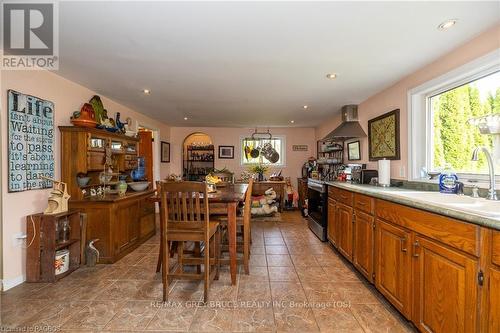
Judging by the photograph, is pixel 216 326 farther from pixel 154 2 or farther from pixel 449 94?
pixel 449 94

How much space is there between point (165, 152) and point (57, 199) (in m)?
3.66

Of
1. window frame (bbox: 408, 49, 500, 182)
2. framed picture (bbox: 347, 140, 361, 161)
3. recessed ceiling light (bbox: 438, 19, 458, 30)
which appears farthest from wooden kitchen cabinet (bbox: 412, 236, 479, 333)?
framed picture (bbox: 347, 140, 361, 161)

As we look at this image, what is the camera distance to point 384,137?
323 cm

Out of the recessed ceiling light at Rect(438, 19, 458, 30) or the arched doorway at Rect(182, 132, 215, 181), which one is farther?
the arched doorway at Rect(182, 132, 215, 181)

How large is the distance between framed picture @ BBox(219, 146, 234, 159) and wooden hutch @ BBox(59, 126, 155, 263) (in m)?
3.50

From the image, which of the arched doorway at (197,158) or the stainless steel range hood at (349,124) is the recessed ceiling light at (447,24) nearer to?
the stainless steel range hood at (349,124)

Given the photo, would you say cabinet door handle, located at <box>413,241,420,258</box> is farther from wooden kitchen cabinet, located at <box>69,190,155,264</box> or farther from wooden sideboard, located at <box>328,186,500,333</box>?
wooden kitchen cabinet, located at <box>69,190,155,264</box>

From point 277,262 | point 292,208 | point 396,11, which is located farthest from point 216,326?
point 292,208

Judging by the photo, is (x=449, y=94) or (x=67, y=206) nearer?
(x=449, y=94)

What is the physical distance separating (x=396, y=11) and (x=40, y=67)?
3278 mm

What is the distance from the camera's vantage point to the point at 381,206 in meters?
2.10

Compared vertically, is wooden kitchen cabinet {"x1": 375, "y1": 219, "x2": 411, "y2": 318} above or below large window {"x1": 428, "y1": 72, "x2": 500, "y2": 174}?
below

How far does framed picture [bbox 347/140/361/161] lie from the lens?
4.10 metres

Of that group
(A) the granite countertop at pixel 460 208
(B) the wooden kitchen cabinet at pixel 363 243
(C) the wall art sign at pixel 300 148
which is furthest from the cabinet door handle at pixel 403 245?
(C) the wall art sign at pixel 300 148
